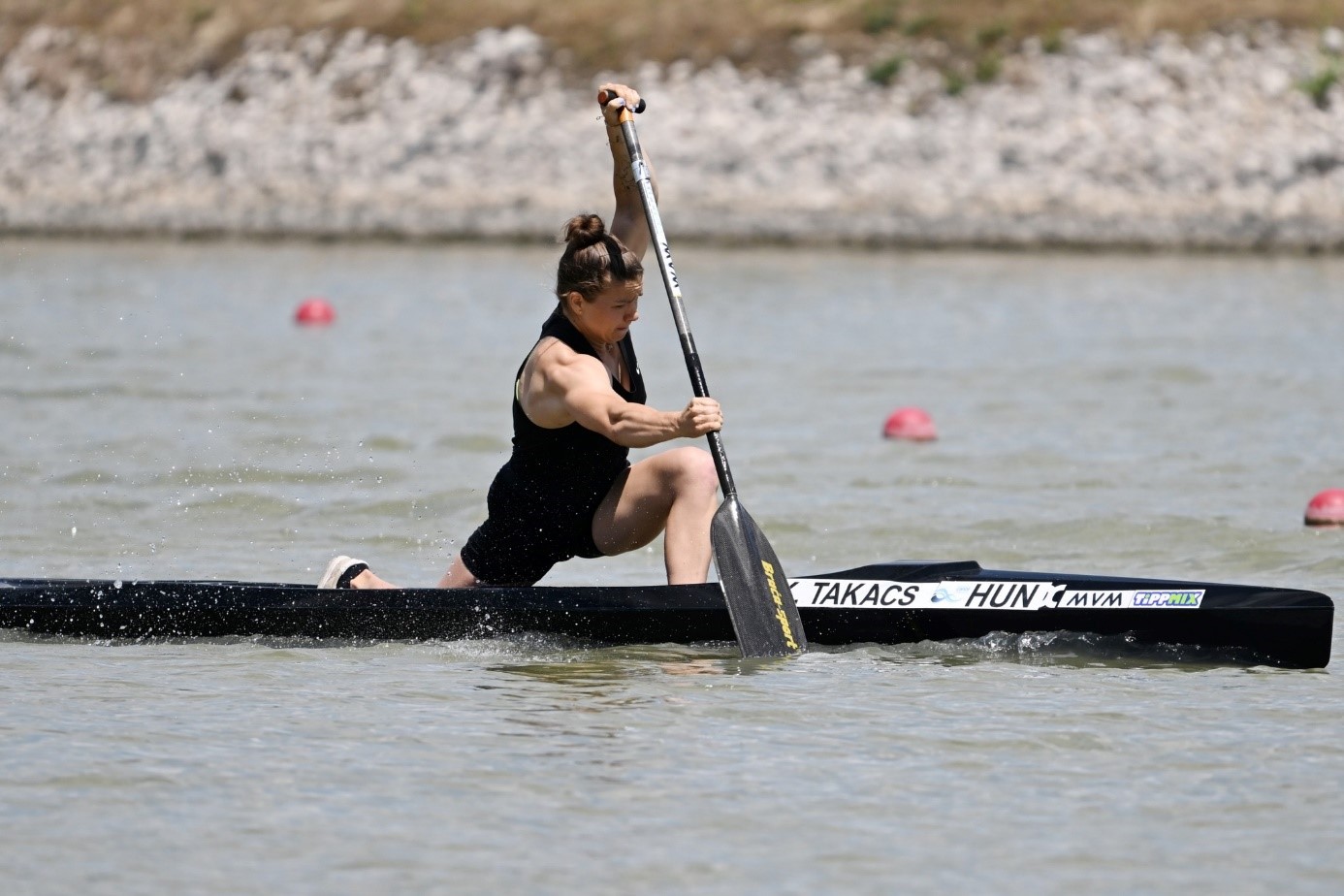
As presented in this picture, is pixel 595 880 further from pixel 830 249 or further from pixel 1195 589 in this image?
pixel 830 249

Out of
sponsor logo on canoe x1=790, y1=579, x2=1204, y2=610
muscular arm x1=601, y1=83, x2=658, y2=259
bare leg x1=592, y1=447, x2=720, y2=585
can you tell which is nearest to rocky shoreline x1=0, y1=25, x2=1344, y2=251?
muscular arm x1=601, y1=83, x2=658, y2=259

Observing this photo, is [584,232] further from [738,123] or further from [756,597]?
[738,123]

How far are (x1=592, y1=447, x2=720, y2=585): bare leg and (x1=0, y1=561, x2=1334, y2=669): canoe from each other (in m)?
0.17

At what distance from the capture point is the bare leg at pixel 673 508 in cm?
646

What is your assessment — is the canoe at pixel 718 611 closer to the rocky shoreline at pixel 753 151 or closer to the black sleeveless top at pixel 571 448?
the black sleeveless top at pixel 571 448

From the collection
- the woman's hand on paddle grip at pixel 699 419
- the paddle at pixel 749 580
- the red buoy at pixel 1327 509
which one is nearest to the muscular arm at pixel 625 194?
the paddle at pixel 749 580

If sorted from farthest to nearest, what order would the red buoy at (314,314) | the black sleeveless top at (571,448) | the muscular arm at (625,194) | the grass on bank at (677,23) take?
the grass on bank at (677,23)
the red buoy at (314,314)
the muscular arm at (625,194)
the black sleeveless top at (571,448)

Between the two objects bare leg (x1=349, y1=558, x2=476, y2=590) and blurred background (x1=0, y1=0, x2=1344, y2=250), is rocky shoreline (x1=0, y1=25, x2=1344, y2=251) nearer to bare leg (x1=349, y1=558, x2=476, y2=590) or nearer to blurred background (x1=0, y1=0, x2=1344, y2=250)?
blurred background (x1=0, y1=0, x2=1344, y2=250)

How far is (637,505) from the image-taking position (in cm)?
655

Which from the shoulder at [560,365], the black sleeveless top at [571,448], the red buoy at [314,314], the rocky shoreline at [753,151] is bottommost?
the black sleeveless top at [571,448]

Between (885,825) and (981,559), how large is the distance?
400 centimetres

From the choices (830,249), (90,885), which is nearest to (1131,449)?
Result: (90,885)

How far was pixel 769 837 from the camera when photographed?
14.5 ft

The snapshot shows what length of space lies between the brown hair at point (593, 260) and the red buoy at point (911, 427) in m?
5.76
